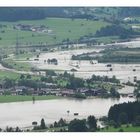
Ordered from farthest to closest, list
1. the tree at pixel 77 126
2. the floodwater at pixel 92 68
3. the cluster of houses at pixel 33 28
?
the cluster of houses at pixel 33 28, the floodwater at pixel 92 68, the tree at pixel 77 126

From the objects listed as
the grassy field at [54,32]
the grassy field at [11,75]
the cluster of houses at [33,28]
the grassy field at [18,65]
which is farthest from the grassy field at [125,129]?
the cluster of houses at [33,28]

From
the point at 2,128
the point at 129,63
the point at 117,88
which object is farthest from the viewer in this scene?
the point at 129,63

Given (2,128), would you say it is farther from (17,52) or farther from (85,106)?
(17,52)

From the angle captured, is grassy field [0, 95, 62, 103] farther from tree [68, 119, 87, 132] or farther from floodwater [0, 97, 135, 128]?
tree [68, 119, 87, 132]

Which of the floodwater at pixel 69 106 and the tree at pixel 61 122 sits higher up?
the floodwater at pixel 69 106

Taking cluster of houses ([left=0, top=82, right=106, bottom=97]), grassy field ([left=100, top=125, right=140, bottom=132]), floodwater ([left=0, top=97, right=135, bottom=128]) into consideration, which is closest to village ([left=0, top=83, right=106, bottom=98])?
cluster of houses ([left=0, top=82, right=106, bottom=97])

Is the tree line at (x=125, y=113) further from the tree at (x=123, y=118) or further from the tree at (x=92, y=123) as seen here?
the tree at (x=92, y=123)

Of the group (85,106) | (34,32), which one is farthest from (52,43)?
(85,106)
